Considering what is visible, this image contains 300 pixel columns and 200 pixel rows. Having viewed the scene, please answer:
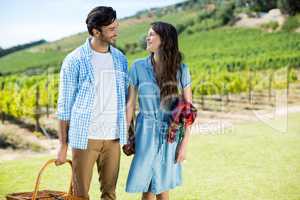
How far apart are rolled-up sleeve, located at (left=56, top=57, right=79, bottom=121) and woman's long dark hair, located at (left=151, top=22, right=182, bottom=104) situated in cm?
32

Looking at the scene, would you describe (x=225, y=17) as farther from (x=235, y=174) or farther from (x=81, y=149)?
(x=81, y=149)

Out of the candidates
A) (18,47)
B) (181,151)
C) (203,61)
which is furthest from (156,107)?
(203,61)

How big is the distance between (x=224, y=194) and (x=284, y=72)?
238 inches

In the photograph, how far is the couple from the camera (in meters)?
2.13

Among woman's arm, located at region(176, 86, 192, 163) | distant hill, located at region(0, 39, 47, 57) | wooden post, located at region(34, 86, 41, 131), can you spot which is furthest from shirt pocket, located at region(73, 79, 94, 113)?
distant hill, located at region(0, 39, 47, 57)

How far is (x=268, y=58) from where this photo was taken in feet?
30.6

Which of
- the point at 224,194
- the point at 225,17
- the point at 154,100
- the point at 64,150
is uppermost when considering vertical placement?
the point at 225,17

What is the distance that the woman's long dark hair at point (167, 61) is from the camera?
2.20m

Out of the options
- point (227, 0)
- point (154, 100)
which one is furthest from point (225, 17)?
point (154, 100)

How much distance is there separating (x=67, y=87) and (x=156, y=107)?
1.19ft

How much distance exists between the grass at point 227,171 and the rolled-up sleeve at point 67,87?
1.44 metres

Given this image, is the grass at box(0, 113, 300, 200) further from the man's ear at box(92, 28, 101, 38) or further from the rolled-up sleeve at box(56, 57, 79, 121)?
the man's ear at box(92, 28, 101, 38)

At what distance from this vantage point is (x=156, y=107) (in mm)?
2271

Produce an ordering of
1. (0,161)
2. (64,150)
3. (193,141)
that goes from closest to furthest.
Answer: (64,150), (0,161), (193,141)
